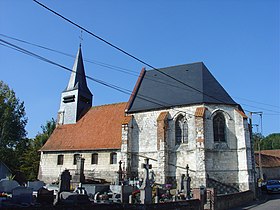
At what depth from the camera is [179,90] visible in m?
23.4

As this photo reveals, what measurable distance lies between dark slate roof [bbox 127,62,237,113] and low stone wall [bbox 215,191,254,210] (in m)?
7.28

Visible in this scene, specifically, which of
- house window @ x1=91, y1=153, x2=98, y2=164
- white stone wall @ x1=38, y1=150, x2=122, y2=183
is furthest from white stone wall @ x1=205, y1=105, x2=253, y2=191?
house window @ x1=91, y1=153, x2=98, y2=164

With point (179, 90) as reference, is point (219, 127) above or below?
Result: below

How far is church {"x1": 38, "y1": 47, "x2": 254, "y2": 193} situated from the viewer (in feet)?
66.6

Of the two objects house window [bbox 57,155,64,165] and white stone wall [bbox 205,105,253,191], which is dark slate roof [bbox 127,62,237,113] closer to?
white stone wall [bbox 205,105,253,191]

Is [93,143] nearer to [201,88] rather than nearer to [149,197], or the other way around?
[201,88]

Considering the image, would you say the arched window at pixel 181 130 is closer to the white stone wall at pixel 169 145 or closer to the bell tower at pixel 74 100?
the white stone wall at pixel 169 145

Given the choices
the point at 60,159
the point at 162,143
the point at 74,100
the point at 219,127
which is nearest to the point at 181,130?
the point at 162,143

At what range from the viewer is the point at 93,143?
80.5 feet

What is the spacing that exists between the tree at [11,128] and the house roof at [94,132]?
314 inches

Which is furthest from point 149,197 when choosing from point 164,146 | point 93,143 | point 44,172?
point 44,172

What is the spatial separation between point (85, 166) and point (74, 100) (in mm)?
7438

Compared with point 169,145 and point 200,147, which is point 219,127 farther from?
point 169,145

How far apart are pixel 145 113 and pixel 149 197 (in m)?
12.2
